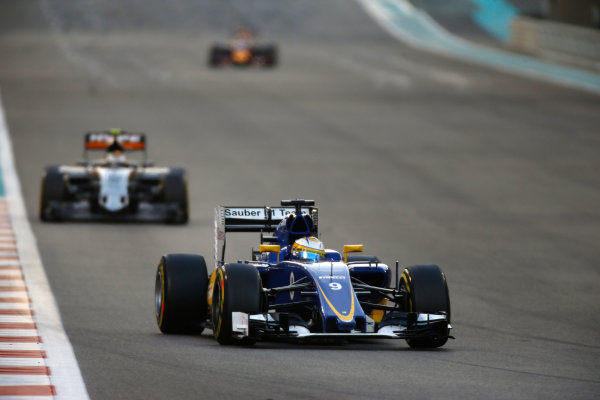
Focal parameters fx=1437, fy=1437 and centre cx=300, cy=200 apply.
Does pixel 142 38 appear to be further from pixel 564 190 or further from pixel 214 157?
pixel 564 190

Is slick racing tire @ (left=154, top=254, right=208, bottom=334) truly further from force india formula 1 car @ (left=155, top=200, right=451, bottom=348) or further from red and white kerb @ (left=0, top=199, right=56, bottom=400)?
red and white kerb @ (left=0, top=199, right=56, bottom=400)

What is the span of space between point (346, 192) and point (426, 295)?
15.7 m

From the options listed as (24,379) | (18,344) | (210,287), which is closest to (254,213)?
(210,287)

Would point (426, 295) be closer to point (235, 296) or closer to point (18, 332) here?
point (235, 296)

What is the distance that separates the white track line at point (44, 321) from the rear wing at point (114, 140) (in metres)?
1.67

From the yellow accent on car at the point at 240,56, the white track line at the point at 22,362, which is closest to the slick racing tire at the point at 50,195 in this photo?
the white track line at the point at 22,362

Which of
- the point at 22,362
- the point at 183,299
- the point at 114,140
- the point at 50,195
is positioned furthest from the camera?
the point at 114,140

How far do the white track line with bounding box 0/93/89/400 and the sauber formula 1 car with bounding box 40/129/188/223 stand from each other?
0.68 metres

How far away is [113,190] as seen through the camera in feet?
76.4

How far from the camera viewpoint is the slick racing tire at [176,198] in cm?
2342

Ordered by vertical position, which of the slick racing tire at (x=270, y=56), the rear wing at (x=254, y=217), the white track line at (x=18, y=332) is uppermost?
the slick racing tire at (x=270, y=56)

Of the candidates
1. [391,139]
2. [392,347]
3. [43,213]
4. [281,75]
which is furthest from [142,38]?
[392,347]

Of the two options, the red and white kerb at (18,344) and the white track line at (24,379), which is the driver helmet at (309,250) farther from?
the white track line at (24,379)

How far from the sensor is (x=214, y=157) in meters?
34.4
